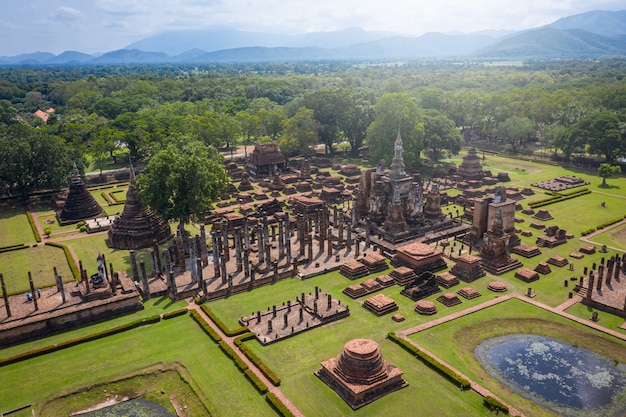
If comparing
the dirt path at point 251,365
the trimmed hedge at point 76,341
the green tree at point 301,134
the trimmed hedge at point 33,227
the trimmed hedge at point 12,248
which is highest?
the green tree at point 301,134

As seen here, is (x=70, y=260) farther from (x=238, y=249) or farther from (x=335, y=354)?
(x=335, y=354)

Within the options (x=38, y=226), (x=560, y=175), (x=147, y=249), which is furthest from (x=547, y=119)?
(x=38, y=226)

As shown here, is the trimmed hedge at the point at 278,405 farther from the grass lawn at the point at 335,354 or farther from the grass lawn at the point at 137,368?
the grass lawn at the point at 335,354

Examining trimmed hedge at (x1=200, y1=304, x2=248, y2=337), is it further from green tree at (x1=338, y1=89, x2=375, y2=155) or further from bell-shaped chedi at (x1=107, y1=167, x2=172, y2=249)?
green tree at (x1=338, y1=89, x2=375, y2=155)

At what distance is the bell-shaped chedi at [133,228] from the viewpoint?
173 ft

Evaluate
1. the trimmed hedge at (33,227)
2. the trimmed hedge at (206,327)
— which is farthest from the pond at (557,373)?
the trimmed hedge at (33,227)

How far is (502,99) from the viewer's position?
409ft

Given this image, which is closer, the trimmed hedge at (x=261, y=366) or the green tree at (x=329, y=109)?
the trimmed hedge at (x=261, y=366)

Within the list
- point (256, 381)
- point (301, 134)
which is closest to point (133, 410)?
point (256, 381)

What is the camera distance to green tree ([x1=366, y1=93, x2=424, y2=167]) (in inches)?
3349

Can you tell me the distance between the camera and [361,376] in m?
29.4

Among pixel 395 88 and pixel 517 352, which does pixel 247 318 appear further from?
pixel 395 88

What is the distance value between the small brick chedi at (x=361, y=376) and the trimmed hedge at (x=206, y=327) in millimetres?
9327

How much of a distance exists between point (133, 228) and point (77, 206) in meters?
15.9
